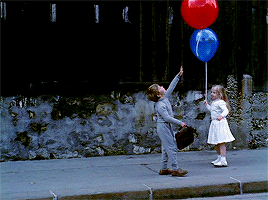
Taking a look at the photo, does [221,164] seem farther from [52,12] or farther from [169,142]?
[52,12]

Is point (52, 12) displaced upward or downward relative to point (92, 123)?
upward

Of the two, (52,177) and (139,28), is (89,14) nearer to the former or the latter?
(139,28)

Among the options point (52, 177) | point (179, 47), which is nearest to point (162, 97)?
point (52, 177)

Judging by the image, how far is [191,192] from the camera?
5.86 meters

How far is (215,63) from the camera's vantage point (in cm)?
910

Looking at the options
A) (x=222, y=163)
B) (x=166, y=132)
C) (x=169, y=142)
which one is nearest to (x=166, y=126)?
(x=166, y=132)

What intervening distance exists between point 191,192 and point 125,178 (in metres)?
1.01

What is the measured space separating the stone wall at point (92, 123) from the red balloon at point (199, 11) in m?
1.73

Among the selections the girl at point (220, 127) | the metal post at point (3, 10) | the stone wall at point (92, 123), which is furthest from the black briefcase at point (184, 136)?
the metal post at point (3, 10)

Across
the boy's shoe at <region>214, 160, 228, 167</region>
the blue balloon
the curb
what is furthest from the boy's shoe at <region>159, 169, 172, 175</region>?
the blue balloon

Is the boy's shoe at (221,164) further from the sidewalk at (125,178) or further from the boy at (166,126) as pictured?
the boy at (166,126)

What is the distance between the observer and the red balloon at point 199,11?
7.35 meters

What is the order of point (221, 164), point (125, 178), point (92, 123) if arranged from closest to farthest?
point (125, 178) → point (221, 164) → point (92, 123)

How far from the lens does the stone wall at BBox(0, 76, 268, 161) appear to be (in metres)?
7.94
